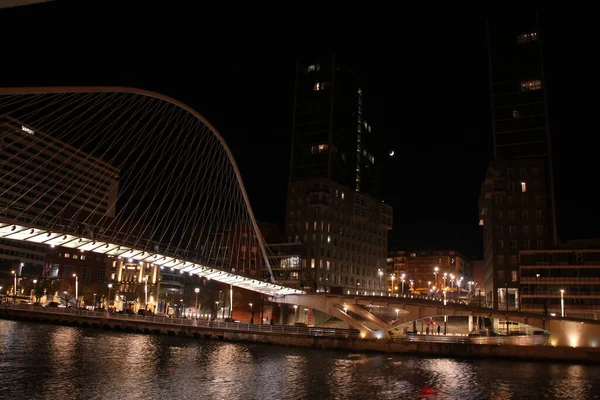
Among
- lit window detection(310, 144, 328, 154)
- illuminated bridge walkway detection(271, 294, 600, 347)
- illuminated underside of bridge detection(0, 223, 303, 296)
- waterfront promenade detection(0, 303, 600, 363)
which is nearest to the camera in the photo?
illuminated underside of bridge detection(0, 223, 303, 296)

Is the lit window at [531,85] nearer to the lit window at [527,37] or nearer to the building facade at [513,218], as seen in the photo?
the lit window at [527,37]

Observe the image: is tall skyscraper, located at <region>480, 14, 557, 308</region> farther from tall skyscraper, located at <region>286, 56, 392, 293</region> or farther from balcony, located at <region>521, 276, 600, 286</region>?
tall skyscraper, located at <region>286, 56, 392, 293</region>

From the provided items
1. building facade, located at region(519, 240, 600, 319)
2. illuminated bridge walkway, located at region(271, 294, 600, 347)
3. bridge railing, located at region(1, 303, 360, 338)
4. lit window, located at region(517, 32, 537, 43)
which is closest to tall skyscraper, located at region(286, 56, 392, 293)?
building facade, located at region(519, 240, 600, 319)

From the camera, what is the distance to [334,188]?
122688mm

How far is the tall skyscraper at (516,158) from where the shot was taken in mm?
100438

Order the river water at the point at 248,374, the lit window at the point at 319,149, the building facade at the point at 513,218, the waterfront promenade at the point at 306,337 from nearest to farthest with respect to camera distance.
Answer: the river water at the point at 248,374 → the waterfront promenade at the point at 306,337 → the building facade at the point at 513,218 → the lit window at the point at 319,149

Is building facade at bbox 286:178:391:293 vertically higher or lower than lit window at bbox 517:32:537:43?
lower

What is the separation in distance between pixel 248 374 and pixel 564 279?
73.4 metres

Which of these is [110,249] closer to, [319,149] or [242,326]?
[242,326]

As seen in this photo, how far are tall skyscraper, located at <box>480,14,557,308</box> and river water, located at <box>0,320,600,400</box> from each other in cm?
5696

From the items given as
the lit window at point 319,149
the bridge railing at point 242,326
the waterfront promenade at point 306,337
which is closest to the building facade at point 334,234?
the lit window at point 319,149

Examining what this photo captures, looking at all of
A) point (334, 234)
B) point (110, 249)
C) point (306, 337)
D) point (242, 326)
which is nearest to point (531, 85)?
point (334, 234)

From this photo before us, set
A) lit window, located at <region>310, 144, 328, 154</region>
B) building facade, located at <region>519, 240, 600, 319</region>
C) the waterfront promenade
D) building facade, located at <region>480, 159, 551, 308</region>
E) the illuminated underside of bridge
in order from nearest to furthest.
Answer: the illuminated underside of bridge < the waterfront promenade < building facade, located at <region>519, 240, 600, 319</region> < building facade, located at <region>480, 159, 551, 308</region> < lit window, located at <region>310, 144, 328, 154</region>

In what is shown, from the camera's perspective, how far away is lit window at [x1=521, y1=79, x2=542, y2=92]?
113 meters
